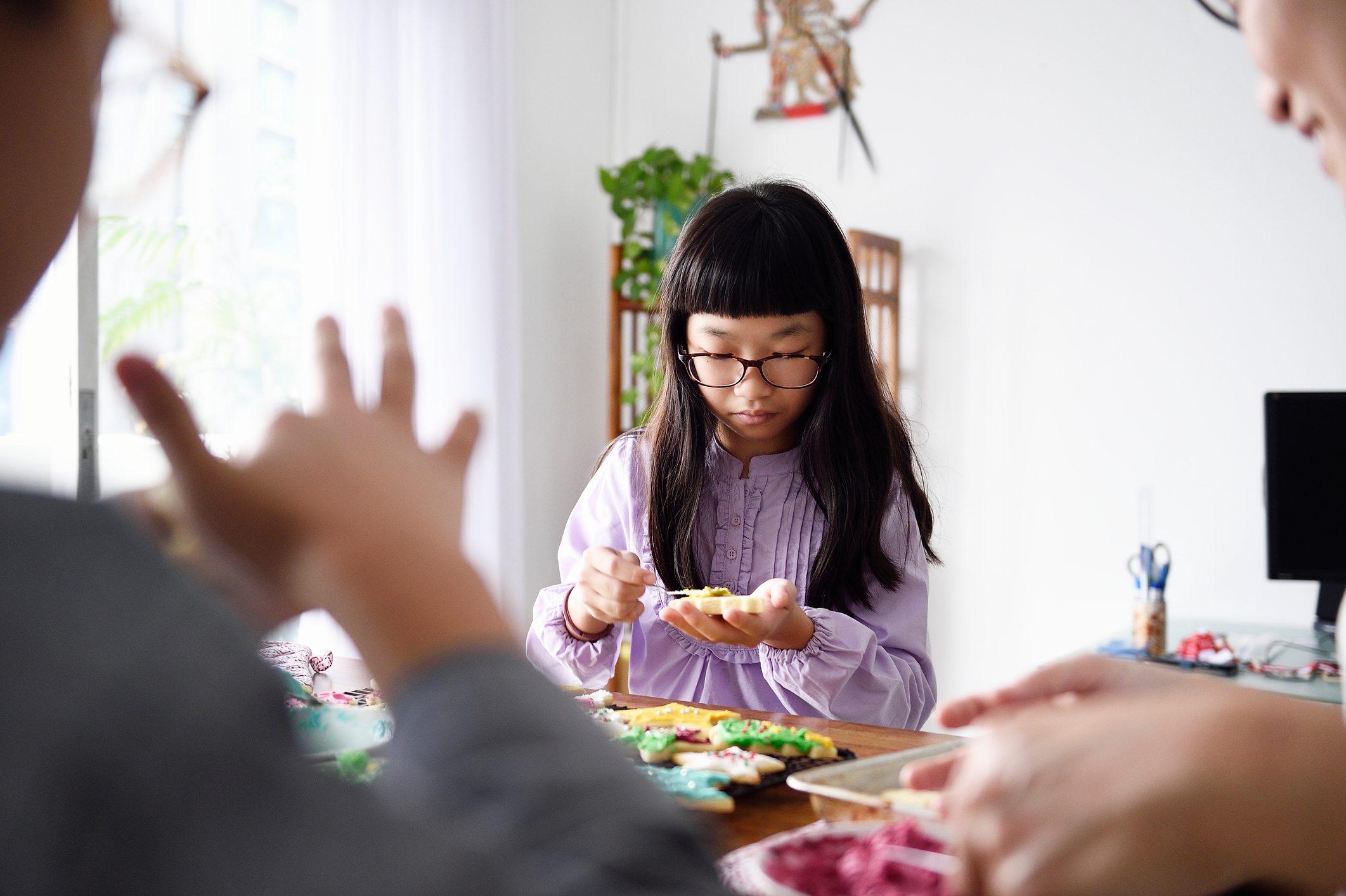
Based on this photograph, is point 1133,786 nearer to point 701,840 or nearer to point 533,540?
point 701,840

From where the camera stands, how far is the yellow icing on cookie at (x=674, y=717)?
978mm

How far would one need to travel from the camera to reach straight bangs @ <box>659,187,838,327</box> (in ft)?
5.05

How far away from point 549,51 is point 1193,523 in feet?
8.45

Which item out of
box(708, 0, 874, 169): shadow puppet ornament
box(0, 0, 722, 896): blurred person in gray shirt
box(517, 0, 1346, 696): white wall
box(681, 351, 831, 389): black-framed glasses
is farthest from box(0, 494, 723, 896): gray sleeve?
box(708, 0, 874, 169): shadow puppet ornament

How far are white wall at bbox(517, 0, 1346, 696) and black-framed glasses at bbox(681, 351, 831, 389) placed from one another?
6.55 feet

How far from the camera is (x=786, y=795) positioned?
2.67 ft

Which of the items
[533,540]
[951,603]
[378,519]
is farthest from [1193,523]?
[378,519]

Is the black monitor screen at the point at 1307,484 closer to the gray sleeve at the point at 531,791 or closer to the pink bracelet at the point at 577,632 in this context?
the pink bracelet at the point at 577,632

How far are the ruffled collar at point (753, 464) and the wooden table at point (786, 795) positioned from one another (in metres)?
0.59

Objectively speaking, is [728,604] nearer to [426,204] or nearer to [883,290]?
[426,204]

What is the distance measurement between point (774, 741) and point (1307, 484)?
1828mm

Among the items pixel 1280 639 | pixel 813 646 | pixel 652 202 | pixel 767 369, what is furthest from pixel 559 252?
pixel 813 646

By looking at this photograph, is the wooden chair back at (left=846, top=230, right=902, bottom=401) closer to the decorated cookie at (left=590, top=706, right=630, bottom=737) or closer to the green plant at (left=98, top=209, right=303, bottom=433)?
the green plant at (left=98, top=209, right=303, bottom=433)

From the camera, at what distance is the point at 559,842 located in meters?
0.29
